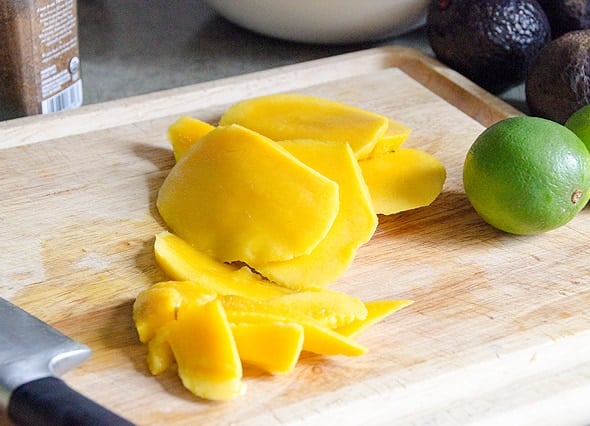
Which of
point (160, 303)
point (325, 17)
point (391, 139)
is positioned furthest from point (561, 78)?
point (160, 303)

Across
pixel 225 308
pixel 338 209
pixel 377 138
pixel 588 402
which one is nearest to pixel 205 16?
pixel 377 138

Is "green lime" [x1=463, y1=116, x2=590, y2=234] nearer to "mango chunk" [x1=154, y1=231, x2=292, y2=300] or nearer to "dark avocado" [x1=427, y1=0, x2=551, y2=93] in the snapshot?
"mango chunk" [x1=154, y1=231, x2=292, y2=300]

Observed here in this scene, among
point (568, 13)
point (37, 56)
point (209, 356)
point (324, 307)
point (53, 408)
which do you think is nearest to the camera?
point (53, 408)

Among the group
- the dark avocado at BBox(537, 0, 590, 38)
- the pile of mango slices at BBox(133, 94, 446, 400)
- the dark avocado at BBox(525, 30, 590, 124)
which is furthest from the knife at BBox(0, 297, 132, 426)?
the dark avocado at BBox(537, 0, 590, 38)

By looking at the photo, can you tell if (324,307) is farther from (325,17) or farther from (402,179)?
(325,17)

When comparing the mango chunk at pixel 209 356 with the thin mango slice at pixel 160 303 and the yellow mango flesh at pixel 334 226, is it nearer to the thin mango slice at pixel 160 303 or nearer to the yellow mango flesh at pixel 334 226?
the thin mango slice at pixel 160 303

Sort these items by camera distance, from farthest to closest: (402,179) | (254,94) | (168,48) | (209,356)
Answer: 1. (168,48)
2. (254,94)
3. (402,179)
4. (209,356)
